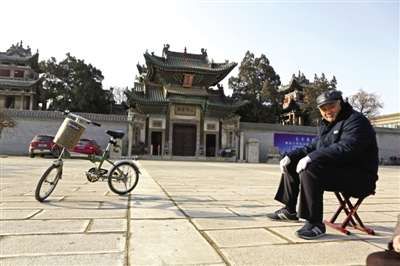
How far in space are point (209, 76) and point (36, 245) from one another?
2585 centimetres

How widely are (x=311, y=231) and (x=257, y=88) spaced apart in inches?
1357

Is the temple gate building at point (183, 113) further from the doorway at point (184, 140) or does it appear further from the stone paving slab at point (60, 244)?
the stone paving slab at point (60, 244)

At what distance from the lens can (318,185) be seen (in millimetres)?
2846

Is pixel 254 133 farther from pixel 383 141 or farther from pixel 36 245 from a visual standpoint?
pixel 36 245

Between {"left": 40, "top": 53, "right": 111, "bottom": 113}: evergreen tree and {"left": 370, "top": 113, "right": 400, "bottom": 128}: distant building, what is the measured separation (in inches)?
1263

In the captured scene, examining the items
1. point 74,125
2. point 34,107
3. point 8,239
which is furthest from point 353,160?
point 34,107

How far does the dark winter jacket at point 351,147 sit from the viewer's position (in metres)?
2.83

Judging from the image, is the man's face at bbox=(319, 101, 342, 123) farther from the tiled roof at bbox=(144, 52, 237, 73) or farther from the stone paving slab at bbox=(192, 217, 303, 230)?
the tiled roof at bbox=(144, 52, 237, 73)

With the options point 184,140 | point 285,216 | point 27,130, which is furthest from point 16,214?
point 184,140

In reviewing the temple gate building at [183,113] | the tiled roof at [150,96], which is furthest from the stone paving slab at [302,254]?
the tiled roof at [150,96]

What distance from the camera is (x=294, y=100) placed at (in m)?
37.9

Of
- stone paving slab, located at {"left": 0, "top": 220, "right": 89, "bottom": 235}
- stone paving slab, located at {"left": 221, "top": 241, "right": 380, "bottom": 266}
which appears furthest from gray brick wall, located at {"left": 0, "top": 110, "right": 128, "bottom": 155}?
stone paving slab, located at {"left": 221, "top": 241, "right": 380, "bottom": 266}

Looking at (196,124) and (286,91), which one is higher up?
(286,91)

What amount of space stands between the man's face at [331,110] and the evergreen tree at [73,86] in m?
31.4
